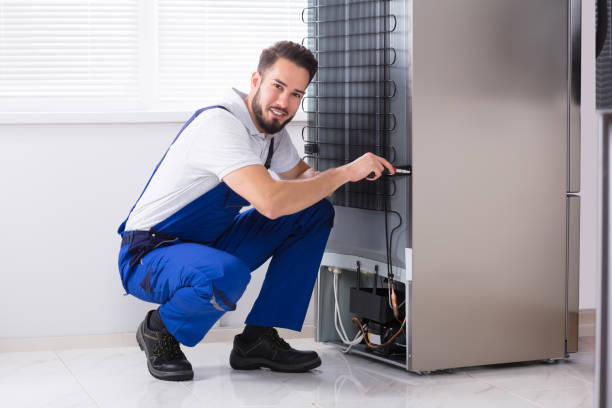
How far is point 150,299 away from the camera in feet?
7.40

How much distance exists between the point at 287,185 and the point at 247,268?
282mm

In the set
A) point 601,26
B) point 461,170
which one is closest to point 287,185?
point 461,170

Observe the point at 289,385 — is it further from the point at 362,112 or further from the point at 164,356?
the point at 362,112

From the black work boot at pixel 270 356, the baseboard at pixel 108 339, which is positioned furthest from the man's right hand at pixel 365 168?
the baseboard at pixel 108 339

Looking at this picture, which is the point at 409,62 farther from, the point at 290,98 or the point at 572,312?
the point at 572,312

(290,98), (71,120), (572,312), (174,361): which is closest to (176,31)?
(71,120)

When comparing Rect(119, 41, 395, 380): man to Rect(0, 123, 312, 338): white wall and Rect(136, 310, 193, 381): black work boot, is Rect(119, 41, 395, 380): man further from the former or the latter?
Rect(0, 123, 312, 338): white wall

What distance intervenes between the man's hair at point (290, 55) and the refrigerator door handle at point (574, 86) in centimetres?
77

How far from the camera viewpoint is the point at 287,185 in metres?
2.08

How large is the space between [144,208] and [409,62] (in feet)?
2.84

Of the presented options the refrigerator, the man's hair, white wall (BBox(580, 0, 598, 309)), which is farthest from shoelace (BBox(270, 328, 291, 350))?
white wall (BBox(580, 0, 598, 309))

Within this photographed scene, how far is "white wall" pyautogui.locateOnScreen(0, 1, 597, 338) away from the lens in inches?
101

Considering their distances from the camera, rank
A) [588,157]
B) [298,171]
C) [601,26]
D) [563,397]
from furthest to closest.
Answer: [588,157]
[298,171]
[563,397]
[601,26]

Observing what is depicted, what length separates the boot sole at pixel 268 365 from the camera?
2.32 m
